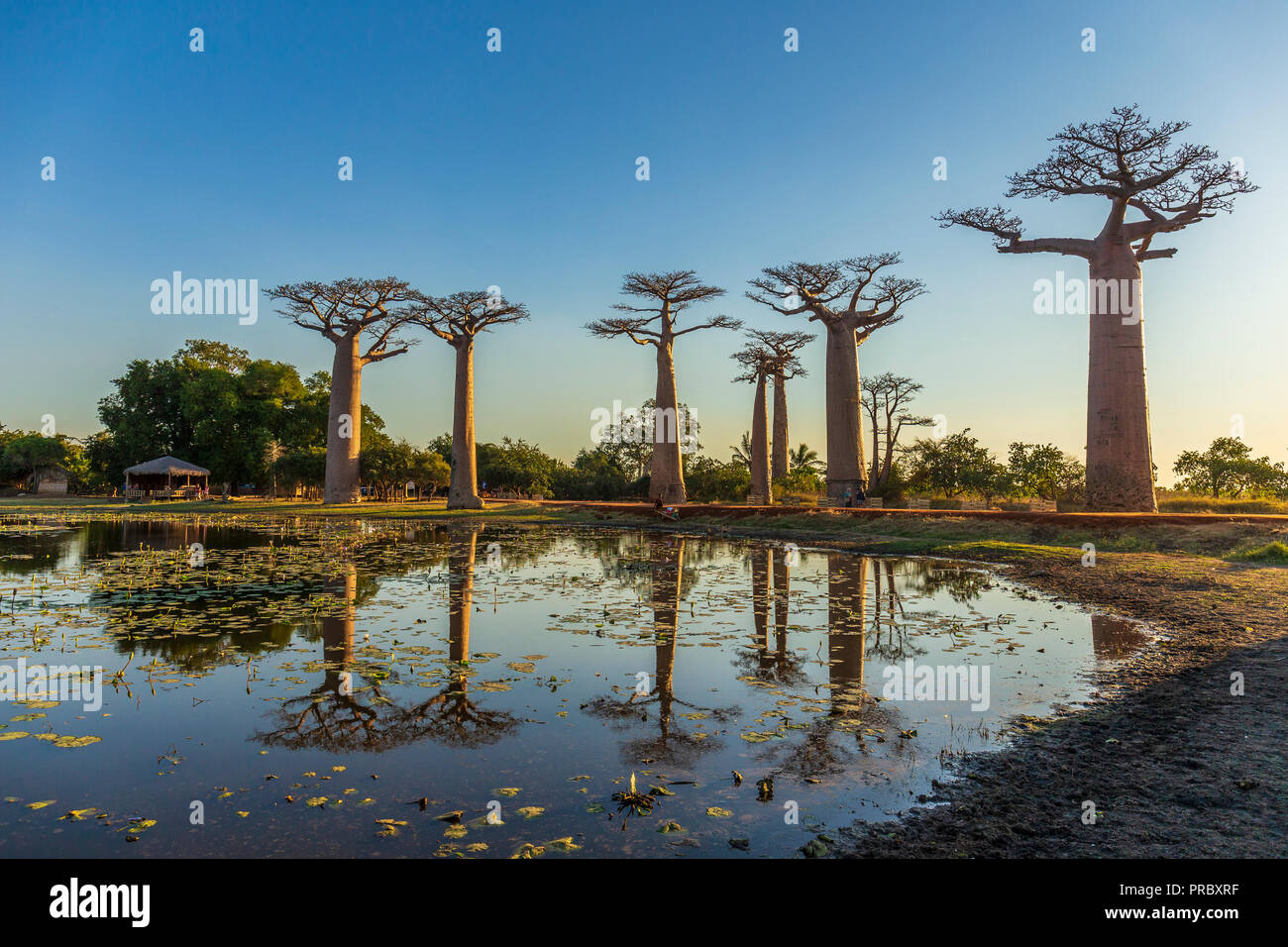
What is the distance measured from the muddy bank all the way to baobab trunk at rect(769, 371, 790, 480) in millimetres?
30580

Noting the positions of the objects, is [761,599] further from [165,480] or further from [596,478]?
[165,480]

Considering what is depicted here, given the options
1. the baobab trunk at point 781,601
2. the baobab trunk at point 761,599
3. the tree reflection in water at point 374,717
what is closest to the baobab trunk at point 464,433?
the baobab trunk at point 761,599

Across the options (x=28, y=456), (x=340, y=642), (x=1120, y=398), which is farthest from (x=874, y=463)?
(x=28, y=456)

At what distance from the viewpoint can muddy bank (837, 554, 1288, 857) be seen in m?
2.82

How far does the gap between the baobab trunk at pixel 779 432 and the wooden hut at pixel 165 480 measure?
3002 centimetres

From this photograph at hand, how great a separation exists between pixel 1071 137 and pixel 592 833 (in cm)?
2011

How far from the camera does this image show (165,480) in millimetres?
41062

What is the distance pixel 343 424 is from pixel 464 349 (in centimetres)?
674

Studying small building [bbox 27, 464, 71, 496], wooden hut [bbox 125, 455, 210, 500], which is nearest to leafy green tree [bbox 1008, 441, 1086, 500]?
wooden hut [bbox 125, 455, 210, 500]

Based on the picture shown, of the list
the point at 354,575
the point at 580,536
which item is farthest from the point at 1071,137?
the point at 354,575

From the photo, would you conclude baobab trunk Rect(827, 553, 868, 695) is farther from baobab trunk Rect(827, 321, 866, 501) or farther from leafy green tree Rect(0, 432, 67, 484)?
leafy green tree Rect(0, 432, 67, 484)

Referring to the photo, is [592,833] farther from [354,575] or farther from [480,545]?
[480,545]

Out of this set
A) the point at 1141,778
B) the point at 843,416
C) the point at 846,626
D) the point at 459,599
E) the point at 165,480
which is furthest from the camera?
the point at 165,480

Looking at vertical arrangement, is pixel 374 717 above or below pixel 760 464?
below
